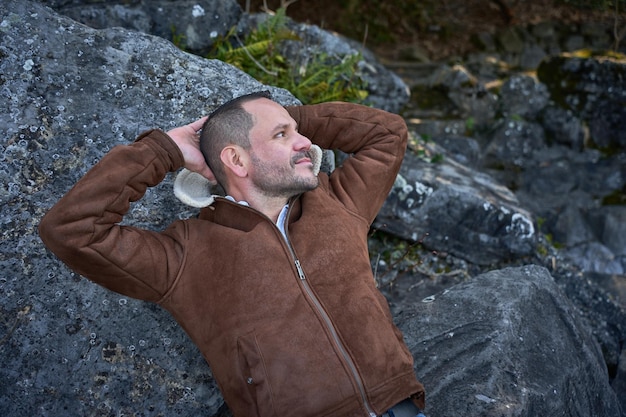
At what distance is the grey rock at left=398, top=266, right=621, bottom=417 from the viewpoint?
12.7 ft

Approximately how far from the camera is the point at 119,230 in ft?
→ 10.7

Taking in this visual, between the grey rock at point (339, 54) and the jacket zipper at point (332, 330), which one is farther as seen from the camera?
the grey rock at point (339, 54)

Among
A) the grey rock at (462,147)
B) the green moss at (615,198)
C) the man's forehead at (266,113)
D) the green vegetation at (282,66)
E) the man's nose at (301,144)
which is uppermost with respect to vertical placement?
the man's forehead at (266,113)

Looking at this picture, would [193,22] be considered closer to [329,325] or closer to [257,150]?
[257,150]

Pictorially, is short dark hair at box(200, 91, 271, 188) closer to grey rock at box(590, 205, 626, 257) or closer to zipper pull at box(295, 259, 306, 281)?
zipper pull at box(295, 259, 306, 281)

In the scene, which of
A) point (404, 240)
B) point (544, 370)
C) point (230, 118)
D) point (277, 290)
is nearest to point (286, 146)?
point (230, 118)

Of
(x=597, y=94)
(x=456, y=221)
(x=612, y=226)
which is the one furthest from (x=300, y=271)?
(x=597, y=94)

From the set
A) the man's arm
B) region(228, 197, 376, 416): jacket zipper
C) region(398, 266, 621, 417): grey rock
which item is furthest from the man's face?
region(398, 266, 621, 417): grey rock

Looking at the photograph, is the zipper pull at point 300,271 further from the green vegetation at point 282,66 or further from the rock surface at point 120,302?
the green vegetation at point 282,66

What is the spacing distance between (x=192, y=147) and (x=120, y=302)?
1045mm

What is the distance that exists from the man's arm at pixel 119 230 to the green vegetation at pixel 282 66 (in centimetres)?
256

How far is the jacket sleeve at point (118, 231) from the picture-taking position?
122 inches

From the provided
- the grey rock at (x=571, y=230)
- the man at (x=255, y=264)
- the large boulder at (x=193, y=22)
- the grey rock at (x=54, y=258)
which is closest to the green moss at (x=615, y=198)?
the grey rock at (x=571, y=230)

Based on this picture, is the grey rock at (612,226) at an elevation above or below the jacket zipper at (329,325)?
below
